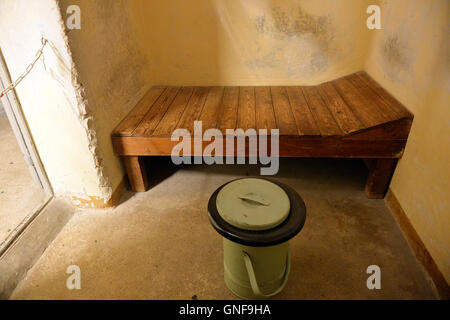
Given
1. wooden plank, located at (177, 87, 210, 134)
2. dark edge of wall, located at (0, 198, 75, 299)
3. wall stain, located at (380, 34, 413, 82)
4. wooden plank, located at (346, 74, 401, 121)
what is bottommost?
dark edge of wall, located at (0, 198, 75, 299)

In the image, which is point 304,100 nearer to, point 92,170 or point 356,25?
point 356,25

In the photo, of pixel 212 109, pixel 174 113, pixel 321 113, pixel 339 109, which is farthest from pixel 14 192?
pixel 339 109

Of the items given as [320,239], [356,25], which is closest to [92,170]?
[320,239]

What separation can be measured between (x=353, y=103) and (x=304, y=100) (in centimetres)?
41

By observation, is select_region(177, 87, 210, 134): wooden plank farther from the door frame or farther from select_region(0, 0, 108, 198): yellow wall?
the door frame

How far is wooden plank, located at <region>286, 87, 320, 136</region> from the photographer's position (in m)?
2.14

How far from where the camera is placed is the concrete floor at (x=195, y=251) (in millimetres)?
1673

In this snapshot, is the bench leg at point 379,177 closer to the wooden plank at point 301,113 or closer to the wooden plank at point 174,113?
the wooden plank at point 301,113

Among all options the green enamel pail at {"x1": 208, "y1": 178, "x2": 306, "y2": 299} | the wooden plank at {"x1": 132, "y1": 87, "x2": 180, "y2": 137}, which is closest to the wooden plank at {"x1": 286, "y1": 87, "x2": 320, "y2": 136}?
the green enamel pail at {"x1": 208, "y1": 178, "x2": 306, "y2": 299}

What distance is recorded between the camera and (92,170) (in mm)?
2092

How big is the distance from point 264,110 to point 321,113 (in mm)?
458

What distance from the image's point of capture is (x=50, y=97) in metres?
1.86

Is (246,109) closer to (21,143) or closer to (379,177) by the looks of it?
(379,177)

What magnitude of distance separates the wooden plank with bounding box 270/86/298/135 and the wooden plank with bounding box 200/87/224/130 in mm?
487
